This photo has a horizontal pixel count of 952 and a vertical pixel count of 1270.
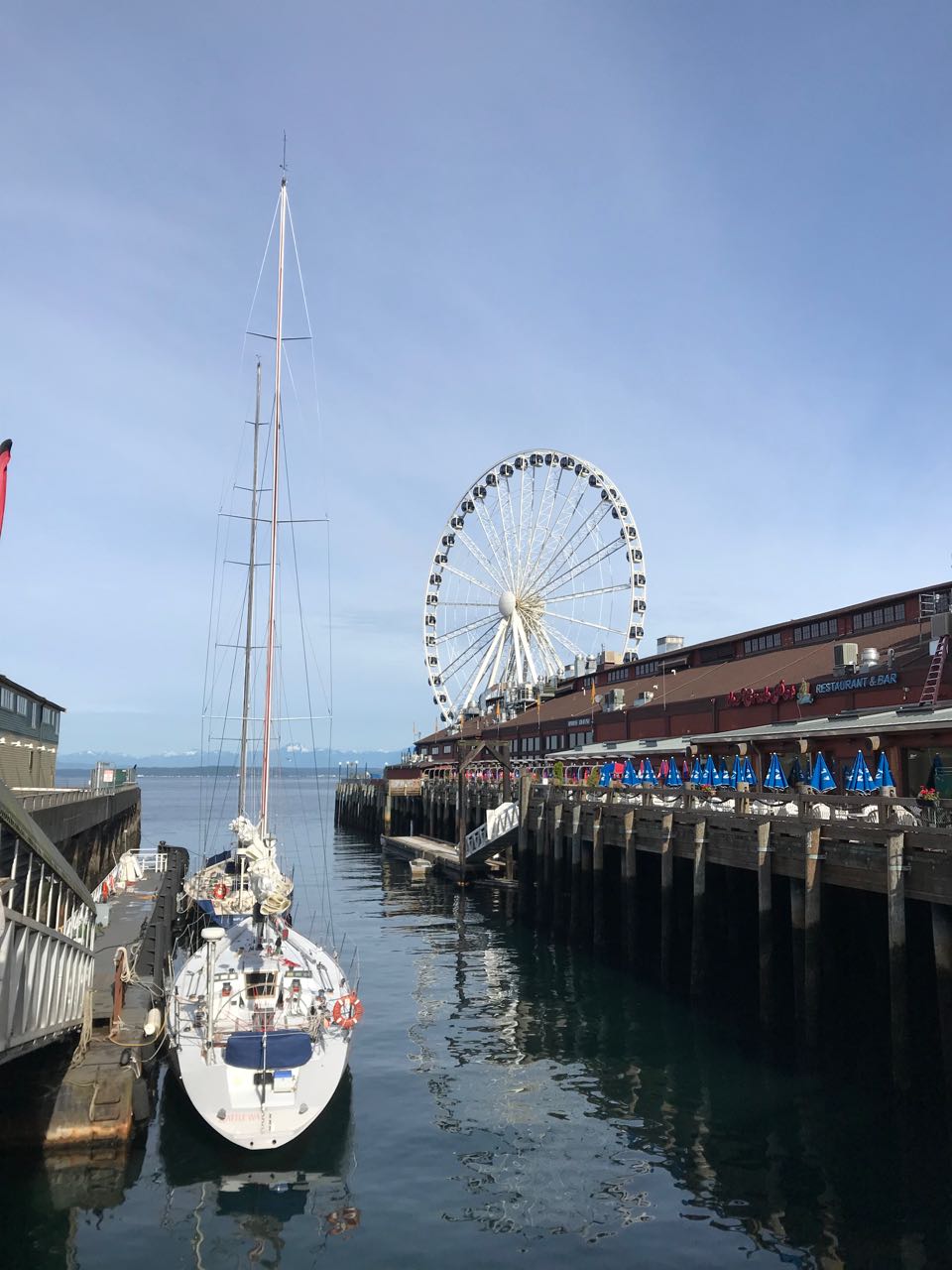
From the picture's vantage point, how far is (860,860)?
19.7m

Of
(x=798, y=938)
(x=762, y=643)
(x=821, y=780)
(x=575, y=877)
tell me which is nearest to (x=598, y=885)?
(x=575, y=877)

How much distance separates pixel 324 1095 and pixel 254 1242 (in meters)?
2.59

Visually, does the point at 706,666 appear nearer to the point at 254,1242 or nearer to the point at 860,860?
the point at 860,860

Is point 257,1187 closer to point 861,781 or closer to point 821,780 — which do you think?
point 861,781

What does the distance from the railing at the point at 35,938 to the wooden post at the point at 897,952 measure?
14077mm

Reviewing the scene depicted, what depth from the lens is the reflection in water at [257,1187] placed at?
1410 centimetres

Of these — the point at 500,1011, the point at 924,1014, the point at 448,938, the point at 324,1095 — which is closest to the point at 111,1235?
the point at 324,1095

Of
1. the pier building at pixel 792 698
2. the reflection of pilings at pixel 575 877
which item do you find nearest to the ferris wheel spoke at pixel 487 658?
the pier building at pixel 792 698

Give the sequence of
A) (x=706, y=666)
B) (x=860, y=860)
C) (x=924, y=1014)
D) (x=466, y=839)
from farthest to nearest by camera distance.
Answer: (x=706, y=666), (x=466, y=839), (x=924, y=1014), (x=860, y=860)

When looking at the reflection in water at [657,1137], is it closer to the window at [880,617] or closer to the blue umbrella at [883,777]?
the blue umbrella at [883,777]

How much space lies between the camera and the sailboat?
623 inches

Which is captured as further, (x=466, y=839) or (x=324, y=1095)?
(x=466, y=839)

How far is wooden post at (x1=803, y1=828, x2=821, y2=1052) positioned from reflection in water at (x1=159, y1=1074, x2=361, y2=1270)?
943 cm

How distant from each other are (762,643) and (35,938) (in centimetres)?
4770
